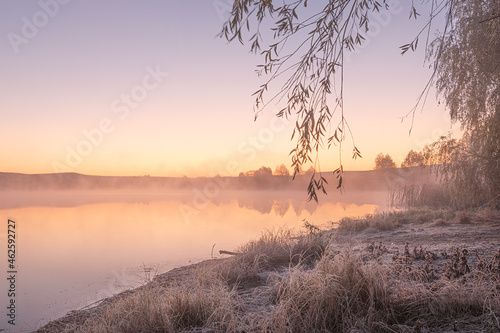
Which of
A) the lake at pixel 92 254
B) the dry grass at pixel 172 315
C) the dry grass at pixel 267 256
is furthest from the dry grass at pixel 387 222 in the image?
the dry grass at pixel 172 315

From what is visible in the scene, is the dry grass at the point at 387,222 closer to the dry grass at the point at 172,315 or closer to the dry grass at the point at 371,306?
the dry grass at the point at 371,306

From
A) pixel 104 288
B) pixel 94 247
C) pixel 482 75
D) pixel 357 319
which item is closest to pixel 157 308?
pixel 357 319

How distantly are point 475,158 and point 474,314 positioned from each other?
791 cm

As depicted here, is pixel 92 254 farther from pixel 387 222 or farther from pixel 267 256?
pixel 387 222

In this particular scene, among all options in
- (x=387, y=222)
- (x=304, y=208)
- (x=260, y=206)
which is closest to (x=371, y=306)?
(x=387, y=222)

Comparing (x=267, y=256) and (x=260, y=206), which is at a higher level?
(x=267, y=256)

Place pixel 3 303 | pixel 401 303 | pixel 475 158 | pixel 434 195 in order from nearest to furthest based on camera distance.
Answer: pixel 401 303
pixel 3 303
pixel 475 158
pixel 434 195

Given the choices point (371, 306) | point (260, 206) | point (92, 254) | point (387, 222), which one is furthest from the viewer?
point (260, 206)

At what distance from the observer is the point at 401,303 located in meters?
3.43

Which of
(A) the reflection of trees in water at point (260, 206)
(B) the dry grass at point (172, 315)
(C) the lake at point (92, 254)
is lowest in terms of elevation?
(A) the reflection of trees in water at point (260, 206)

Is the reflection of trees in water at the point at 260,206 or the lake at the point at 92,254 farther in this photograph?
the reflection of trees in water at the point at 260,206

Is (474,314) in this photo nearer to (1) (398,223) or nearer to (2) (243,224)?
(1) (398,223)

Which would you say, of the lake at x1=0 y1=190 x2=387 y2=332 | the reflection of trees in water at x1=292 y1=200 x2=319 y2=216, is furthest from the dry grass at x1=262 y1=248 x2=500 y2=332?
the reflection of trees in water at x1=292 y1=200 x2=319 y2=216

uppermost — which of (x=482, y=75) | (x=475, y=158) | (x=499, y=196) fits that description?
(x=482, y=75)
